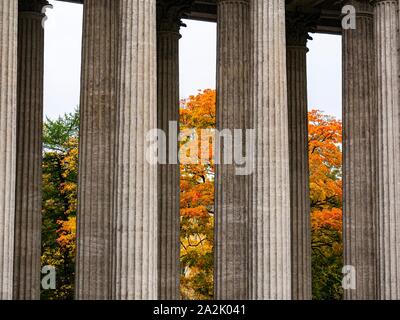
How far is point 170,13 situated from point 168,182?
73.7 feet

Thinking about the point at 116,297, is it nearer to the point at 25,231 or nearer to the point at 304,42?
the point at 25,231

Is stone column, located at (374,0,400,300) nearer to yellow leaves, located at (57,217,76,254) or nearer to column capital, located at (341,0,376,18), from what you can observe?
column capital, located at (341,0,376,18)

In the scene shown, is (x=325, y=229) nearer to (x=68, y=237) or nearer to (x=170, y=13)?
(x=68, y=237)

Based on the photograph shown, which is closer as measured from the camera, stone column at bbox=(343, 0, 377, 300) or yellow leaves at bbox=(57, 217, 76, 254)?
stone column at bbox=(343, 0, 377, 300)

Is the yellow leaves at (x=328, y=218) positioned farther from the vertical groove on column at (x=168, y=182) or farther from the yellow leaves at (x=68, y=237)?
the vertical groove on column at (x=168, y=182)

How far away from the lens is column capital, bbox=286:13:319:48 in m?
116

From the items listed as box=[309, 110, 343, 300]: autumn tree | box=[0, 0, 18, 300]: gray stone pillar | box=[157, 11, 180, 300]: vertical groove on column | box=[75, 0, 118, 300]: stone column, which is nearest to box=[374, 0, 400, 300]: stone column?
box=[157, 11, 180, 300]: vertical groove on column

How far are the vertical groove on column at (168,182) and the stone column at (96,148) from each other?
21.4m

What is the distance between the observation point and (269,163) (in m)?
81.5

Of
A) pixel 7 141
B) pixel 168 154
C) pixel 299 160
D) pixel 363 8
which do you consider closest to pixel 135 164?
pixel 7 141

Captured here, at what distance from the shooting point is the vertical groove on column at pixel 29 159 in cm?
9565

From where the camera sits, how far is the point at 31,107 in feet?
327

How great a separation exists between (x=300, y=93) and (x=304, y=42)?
23.9 ft

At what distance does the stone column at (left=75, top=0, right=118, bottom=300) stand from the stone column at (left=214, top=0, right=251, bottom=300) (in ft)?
45.8
